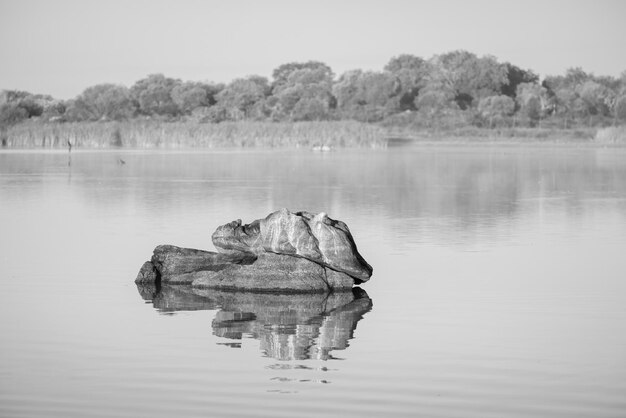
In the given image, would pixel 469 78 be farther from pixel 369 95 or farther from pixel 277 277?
pixel 277 277

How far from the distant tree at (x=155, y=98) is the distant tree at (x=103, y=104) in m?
1.45

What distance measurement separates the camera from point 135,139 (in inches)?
2987

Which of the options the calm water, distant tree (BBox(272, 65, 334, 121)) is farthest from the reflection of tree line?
distant tree (BBox(272, 65, 334, 121))

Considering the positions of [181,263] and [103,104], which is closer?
[181,263]

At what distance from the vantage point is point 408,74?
128 metres

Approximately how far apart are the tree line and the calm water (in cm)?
8682

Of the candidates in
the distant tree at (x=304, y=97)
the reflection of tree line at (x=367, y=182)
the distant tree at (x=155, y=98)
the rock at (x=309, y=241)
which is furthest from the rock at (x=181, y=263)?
the distant tree at (x=155, y=98)

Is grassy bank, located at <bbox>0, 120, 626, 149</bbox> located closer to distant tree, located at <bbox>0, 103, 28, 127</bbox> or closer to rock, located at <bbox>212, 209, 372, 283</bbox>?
distant tree, located at <bbox>0, 103, 28, 127</bbox>

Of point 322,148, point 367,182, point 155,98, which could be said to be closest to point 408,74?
point 155,98

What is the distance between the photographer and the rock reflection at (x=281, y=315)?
11641 millimetres

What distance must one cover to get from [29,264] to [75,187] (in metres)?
18.3

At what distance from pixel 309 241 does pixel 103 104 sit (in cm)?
11723

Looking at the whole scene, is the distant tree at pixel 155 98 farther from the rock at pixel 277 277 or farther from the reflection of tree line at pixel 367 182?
the rock at pixel 277 277

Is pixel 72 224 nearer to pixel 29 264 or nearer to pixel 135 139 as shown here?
pixel 29 264
